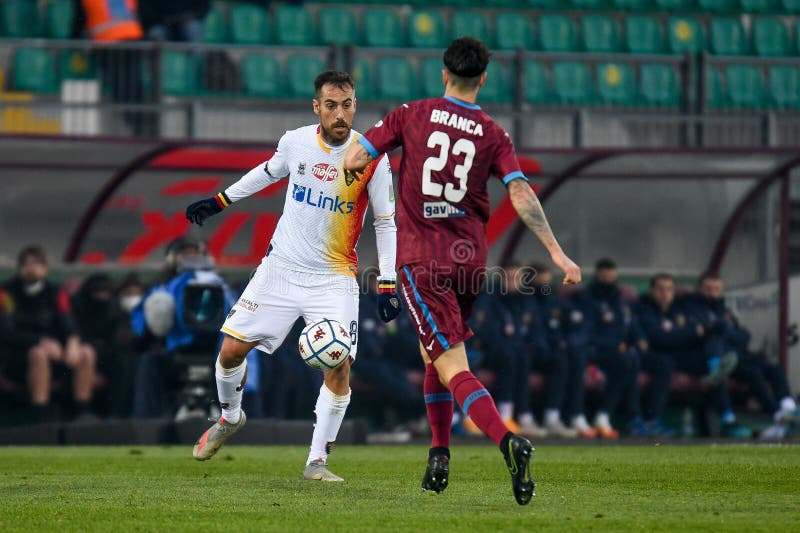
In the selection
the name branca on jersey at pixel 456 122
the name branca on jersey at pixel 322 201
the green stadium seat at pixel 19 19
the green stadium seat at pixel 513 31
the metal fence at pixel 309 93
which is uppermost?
the green stadium seat at pixel 513 31

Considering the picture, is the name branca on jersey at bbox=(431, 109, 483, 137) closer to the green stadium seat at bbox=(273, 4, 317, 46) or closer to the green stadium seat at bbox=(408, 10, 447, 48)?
the green stadium seat at bbox=(273, 4, 317, 46)

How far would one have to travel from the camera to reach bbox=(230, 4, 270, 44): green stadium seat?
1795 cm

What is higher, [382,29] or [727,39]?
[727,39]

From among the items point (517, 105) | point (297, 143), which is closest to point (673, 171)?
point (517, 105)

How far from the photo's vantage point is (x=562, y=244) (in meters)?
14.7

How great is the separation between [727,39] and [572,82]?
3.36 m

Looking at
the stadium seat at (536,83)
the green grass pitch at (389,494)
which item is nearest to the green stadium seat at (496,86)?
the stadium seat at (536,83)

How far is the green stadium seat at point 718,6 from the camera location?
1984 centimetres

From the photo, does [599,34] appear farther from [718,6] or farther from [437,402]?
[437,402]

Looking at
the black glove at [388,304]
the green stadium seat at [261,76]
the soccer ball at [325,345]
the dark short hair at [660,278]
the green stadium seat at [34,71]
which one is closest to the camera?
the black glove at [388,304]

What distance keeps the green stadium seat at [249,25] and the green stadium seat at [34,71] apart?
3.05 metres

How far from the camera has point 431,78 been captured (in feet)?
56.6

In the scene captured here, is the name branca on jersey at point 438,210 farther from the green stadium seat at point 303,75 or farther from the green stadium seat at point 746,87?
the green stadium seat at point 746,87

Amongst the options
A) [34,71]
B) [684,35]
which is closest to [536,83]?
[684,35]
